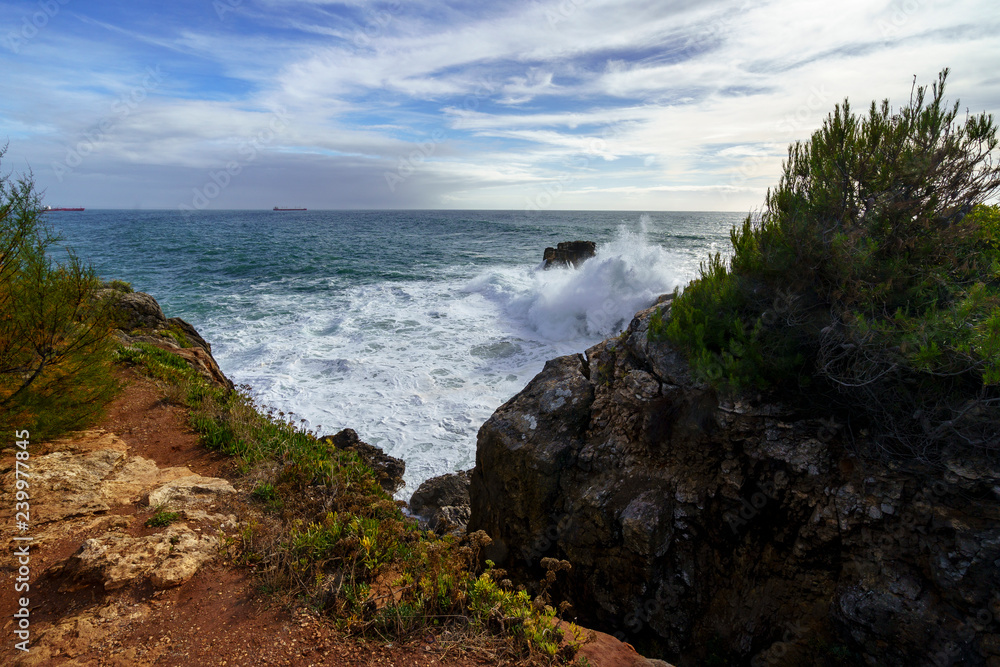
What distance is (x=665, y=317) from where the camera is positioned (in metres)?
5.60

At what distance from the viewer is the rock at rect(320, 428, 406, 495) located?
762cm

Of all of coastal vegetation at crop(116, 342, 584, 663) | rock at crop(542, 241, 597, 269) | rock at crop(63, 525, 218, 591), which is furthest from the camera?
rock at crop(542, 241, 597, 269)

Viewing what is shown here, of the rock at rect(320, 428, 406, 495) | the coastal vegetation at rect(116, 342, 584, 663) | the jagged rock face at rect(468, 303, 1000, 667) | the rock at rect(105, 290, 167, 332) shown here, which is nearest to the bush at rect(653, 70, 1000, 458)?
the jagged rock face at rect(468, 303, 1000, 667)

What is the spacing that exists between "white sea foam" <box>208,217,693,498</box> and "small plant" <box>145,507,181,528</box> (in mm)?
4359

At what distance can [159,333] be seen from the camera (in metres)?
10.5

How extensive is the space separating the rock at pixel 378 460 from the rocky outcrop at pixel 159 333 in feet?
8.00

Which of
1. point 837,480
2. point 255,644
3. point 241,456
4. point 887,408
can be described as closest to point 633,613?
point 837,480

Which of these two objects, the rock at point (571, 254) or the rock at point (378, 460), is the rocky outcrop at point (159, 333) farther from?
the rock at point (571, 254)

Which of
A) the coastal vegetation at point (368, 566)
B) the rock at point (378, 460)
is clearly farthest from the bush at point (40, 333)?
the rock at point (378, 460)

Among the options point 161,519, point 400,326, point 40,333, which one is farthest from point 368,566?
point 400,326

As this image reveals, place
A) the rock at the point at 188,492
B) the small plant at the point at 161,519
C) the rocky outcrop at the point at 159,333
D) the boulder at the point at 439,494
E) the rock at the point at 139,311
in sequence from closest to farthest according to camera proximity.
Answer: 1. the small plant at the point at 161,519
2. the rock at the point at 188,492
3. the boulder at the point at 439,494
4. the rocky outcrop at the point at 159,333
5. the rock at the point at 139,311

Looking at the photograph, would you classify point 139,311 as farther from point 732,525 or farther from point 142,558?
point 732,525

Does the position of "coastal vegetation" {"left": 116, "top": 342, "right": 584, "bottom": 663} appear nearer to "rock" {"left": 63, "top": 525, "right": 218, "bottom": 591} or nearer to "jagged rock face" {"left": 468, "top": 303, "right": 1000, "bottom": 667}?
"rock" {"left": 63, "top": 525, "right": 218, "bottom": 591}

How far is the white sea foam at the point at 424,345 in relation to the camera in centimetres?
1014
